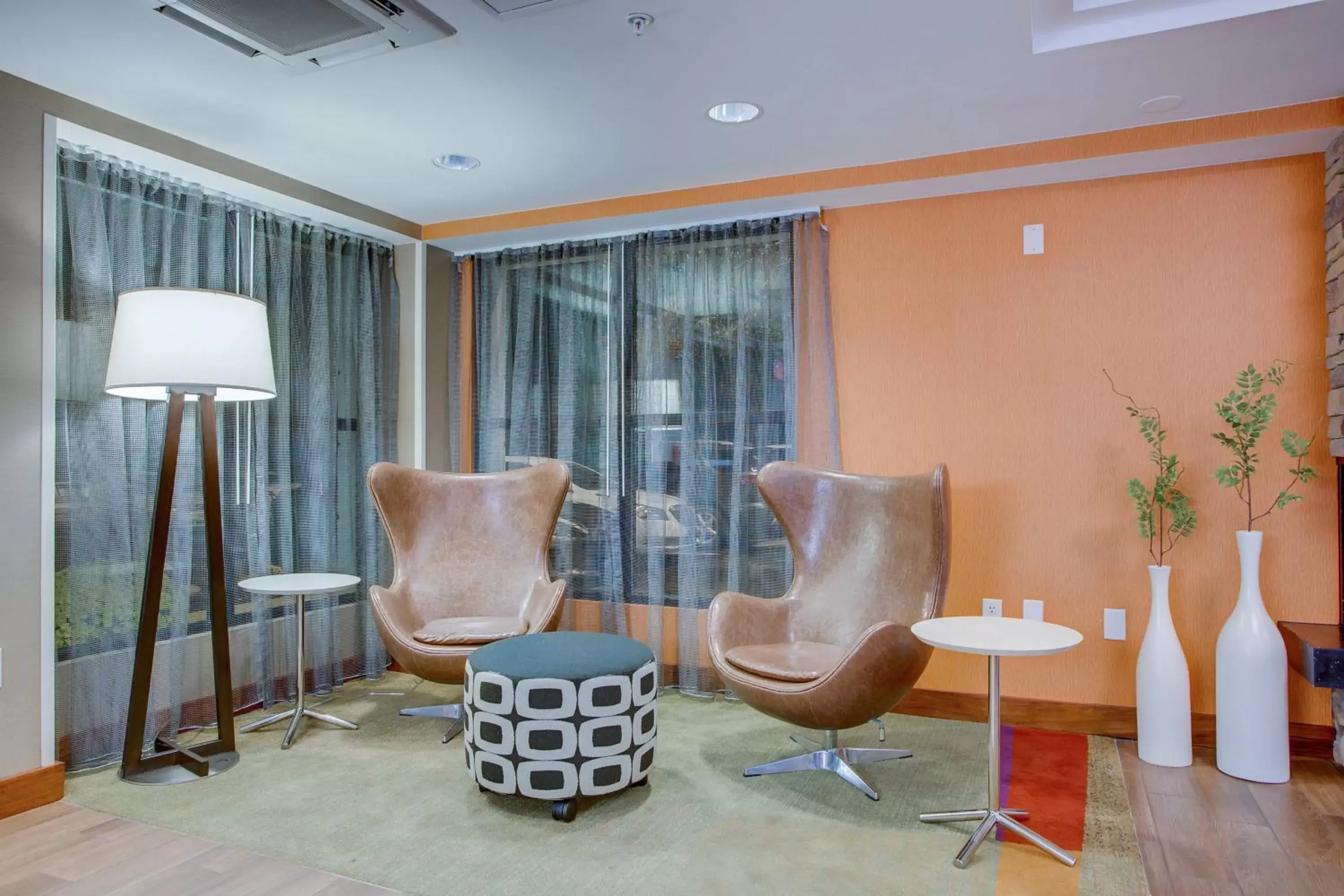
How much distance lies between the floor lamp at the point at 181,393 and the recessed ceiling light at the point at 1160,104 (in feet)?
10.3

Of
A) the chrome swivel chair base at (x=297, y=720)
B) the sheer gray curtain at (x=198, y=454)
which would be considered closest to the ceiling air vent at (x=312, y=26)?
the sheer gray curtain at (x=198, y=454)

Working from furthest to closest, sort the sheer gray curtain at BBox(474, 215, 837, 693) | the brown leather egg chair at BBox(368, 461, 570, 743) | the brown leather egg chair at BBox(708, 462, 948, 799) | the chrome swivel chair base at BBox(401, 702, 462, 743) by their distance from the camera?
the sheer gray curtain at BBox(474, 215, 837, 693)
the brown leather egg chair at BBox(368, 461, 570, 743)
the chrome swivel chair base at BBox(401, 702, 462, 743)
the brown leather egg chair at BBox(708, 462, 948, 799)

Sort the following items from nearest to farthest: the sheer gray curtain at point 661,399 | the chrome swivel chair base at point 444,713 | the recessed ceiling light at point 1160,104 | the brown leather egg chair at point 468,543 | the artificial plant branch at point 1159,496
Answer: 1. the recessed ceiling light at point 1160,104
2. the artificial plant branch at point 1159,496
3. the chrome swivel chair base at point 444,713
4. the brown leather egg chair at point 468,543
5. the sheer gray curtain at point 661,399

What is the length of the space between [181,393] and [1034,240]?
131 inches

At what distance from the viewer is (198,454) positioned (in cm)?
339

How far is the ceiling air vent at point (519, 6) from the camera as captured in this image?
218cm

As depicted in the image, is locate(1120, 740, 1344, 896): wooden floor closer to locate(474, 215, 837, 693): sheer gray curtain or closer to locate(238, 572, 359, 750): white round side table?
locate(474, 215, 837, 693): sheer gray curtain

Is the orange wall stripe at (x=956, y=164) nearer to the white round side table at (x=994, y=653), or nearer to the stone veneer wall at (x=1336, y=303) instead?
A: the stone veneer wall at (x=1336, y=303)

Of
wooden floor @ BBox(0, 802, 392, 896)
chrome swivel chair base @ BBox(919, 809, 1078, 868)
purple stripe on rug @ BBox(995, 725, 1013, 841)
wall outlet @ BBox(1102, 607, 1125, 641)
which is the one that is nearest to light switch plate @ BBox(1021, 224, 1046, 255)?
wall outlet @ BBox(1102, 607, 1125, 641)

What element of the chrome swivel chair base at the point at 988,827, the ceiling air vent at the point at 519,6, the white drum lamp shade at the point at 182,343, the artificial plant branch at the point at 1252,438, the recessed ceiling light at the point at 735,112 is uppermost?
the recessed ceiling light at the point at 735,112

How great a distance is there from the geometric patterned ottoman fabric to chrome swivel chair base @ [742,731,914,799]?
1.60ft

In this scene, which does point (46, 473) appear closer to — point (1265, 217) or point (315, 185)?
point (315, 185)

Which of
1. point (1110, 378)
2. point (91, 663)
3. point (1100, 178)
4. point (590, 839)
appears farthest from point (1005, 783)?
point (91, 663)

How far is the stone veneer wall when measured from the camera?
113 inches
